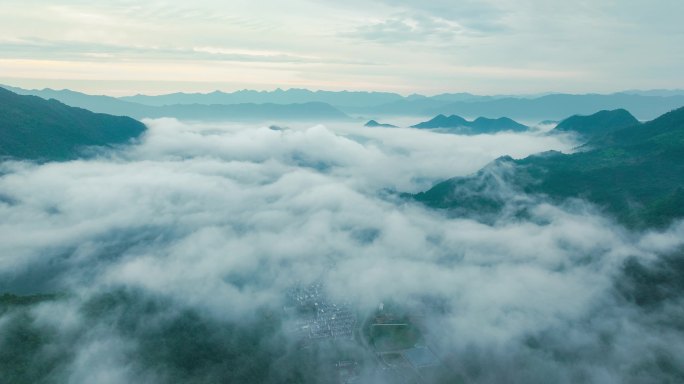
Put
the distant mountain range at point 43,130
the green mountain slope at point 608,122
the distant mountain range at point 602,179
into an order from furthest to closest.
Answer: the green mountain slope at point 608,122 < the distant mountain range at point 43,130 < the distant mountain range at point 602,179

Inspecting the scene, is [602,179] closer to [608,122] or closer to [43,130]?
[608,122]

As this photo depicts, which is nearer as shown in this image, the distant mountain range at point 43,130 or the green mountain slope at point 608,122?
the distant mountain range at point 43,130

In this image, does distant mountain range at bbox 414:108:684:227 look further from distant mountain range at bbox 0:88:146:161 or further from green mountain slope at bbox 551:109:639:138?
distant mountain range at bbox 0:88:146:161

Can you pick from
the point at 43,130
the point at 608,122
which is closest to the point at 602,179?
the point at 608,122

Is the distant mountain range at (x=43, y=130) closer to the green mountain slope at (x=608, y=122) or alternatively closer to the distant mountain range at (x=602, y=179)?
the distant mountain range at (x=602, y=179)

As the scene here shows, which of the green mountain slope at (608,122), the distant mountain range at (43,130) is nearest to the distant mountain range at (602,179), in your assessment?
the green mountain slope at (608,122)

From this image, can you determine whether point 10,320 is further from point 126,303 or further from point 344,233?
point 344,233
